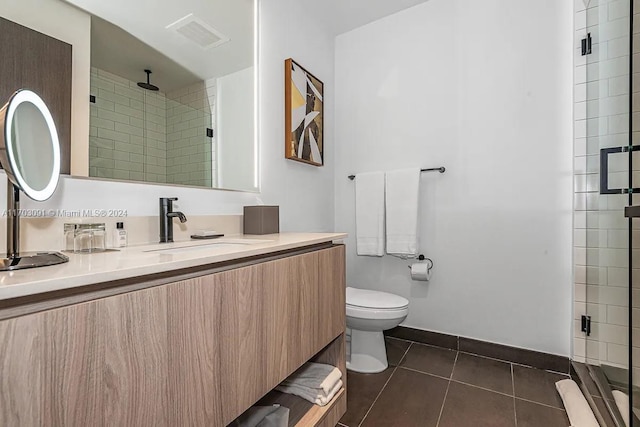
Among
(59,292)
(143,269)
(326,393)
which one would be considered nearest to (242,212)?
(326,393)

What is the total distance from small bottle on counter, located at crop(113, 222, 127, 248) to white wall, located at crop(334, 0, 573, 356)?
170 centimetres

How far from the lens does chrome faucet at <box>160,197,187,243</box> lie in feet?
4.08

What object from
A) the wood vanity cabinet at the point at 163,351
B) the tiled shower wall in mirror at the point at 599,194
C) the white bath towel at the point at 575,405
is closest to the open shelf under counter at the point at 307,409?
the wood vanity cabinet at the point at 163,351

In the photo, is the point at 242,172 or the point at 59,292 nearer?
the point at 59,292

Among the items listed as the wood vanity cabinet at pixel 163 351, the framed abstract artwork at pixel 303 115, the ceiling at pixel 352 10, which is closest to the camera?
the wood vanity cabinet at pixel 163 351

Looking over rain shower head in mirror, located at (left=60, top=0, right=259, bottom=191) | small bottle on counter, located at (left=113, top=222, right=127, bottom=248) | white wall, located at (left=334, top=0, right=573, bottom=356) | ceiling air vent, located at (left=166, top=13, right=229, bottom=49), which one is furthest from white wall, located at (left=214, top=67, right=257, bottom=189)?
white wall, located at (left=334, top=0, right=573, bottom=356)

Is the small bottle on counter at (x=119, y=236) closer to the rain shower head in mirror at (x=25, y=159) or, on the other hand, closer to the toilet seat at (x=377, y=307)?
the rain shower head in mirror at (x=25, y=159)

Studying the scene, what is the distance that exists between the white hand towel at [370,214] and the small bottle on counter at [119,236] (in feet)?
5.04

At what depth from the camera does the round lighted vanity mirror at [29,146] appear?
674 millimetres

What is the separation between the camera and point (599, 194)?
1557 mm

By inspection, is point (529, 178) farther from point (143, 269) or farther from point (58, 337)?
point (58, 337)

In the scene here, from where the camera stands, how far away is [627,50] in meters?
1.32

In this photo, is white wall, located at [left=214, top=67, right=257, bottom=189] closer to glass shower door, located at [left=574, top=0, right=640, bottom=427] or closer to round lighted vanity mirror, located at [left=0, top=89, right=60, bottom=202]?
round lighted vanity mirror, located at [left=0, top=89, right=60, bottom=202]

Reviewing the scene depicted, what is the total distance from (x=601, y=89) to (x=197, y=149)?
6.59 feet
